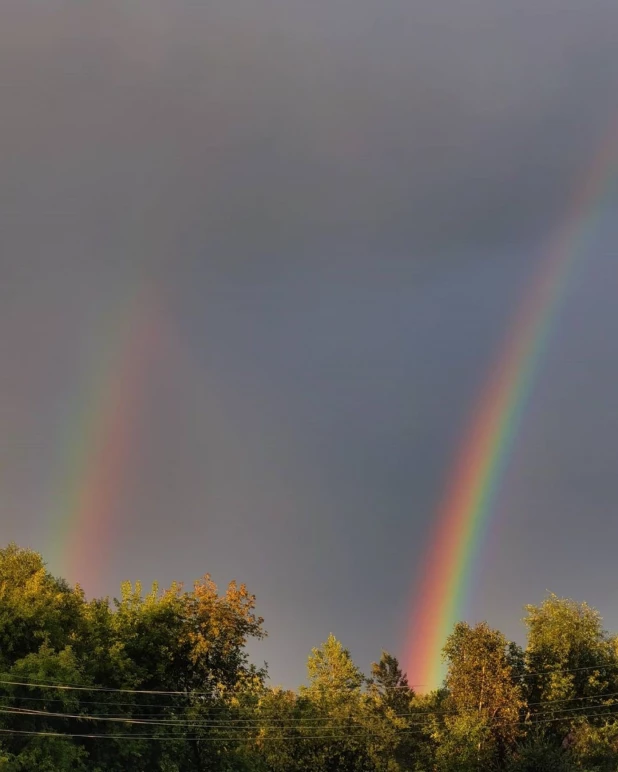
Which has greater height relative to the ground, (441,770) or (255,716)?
(255,716)

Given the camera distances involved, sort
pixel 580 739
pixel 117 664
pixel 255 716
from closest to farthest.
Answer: pixel 117 664, pixel 255 716, pixel 580 739

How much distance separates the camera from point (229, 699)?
164 ft

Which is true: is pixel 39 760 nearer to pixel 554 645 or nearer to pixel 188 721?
pixel 188 721

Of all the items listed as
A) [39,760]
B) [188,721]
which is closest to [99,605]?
[188,721]

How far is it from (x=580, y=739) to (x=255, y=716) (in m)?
27.9

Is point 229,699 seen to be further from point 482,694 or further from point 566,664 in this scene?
point 566,664

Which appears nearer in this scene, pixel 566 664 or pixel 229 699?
pixel 229 699

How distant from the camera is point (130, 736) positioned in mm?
41156

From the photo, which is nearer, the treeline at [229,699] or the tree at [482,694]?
the treeline at [229,699]

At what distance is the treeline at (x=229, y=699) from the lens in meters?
37.2

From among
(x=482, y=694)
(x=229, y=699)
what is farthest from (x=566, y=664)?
(x=229, y=699)

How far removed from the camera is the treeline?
37.2m

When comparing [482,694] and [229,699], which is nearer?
[229,699]

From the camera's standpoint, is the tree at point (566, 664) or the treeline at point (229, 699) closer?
the treeline at point (229, 699)
